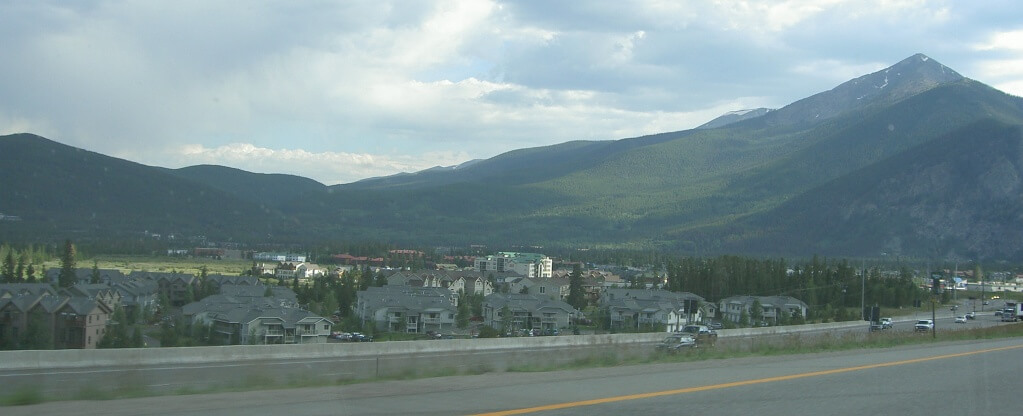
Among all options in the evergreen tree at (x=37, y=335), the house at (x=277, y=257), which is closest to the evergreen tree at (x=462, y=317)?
the evergreen tree at (x=37, y=335)

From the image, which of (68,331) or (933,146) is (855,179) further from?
(68,331)

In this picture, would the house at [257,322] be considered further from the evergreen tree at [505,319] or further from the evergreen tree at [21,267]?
the evergreen tree at [21,267]

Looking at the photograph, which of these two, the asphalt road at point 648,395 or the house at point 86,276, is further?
the house at point 86,276

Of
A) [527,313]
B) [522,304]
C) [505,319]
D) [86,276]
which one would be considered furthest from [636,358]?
[86,276]

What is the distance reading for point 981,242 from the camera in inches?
5812

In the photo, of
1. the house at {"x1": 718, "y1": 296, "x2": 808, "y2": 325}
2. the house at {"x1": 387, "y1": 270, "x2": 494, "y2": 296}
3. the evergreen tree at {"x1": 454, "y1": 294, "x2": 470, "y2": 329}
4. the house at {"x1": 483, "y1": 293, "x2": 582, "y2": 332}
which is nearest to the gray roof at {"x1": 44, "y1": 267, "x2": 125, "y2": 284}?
the evergreen tree at {"x1": 454, "y1": 294, "x2": 470, "y2": 329}

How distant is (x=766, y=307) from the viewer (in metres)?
64.4

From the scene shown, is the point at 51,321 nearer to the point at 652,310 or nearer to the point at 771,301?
the point at 652,310

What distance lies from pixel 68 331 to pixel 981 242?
148 metres

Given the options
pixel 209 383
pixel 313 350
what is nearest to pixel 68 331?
pixel 313 350

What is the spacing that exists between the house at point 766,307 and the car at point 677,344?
32482 millimetres

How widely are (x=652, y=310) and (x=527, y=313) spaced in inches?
350

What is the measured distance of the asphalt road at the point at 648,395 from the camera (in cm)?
1131

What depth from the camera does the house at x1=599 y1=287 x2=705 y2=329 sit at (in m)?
52.9
